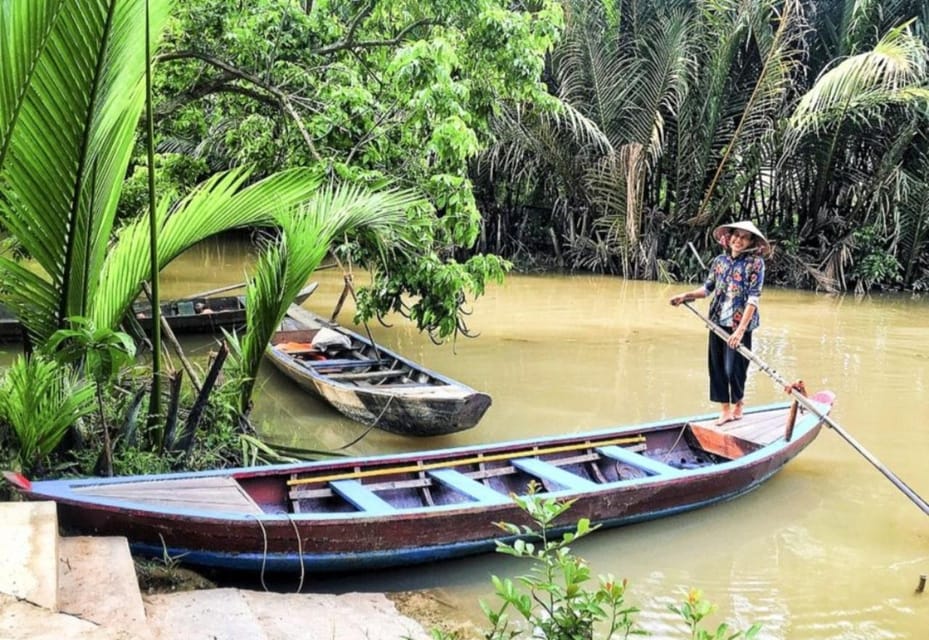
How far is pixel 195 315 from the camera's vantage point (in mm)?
9375

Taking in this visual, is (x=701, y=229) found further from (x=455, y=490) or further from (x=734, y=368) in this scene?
(x=455, y=490)

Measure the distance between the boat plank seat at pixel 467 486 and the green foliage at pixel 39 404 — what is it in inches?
69.1

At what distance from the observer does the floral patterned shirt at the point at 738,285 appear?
17.7ft

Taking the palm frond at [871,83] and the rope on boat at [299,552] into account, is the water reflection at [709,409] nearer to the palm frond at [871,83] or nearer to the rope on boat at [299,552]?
the rope on boat at [299,552]

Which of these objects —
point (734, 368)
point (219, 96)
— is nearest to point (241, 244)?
point (219, 96)

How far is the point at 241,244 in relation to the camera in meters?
21.2

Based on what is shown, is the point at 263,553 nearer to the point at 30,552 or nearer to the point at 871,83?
the point at 30,552

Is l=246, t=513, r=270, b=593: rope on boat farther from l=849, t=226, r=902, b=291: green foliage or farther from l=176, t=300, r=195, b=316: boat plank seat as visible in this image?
l=849, t=226, r=902, b=291: green foliage

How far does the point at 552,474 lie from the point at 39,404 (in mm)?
2558

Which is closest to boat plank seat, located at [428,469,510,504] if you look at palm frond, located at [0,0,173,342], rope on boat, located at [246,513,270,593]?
rope on boat, located at [246,513,270,593]

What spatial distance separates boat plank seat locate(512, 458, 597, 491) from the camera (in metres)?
4.50

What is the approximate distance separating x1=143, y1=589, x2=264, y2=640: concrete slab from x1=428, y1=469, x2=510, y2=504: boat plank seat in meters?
1.28

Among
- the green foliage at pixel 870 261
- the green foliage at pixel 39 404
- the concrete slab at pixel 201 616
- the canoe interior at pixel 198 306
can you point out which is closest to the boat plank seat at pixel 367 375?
the canoe interior at pixel 198 306

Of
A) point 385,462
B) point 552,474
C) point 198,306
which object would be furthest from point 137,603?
point 198,306
